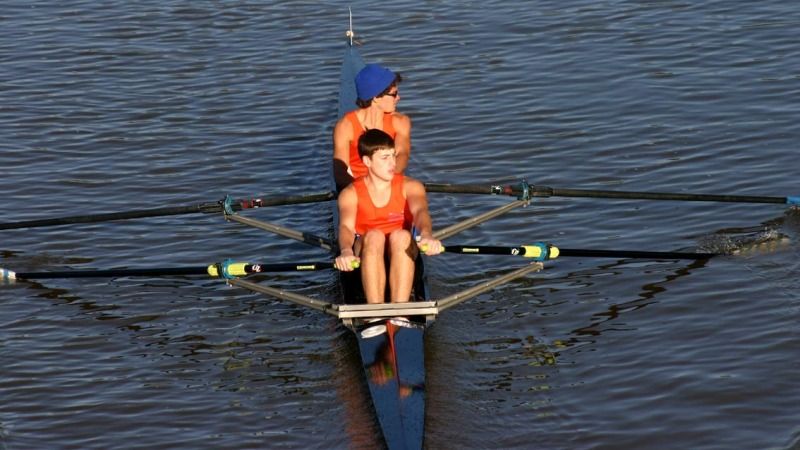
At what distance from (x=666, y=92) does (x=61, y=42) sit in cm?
935

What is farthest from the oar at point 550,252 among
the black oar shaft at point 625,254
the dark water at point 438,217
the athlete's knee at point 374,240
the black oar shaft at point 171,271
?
the black oar shaft at point 171,271

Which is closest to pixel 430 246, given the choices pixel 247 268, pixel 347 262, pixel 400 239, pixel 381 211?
pixel 400 239

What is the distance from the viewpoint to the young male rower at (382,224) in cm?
905

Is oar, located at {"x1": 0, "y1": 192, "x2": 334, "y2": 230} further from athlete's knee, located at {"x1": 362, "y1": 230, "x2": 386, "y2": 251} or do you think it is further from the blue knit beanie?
athlete's knee, located at {"x1": 362, "y1": 230, "x2": 386, "y2": 251}

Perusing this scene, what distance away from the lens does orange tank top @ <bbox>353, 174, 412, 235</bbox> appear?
9.48 metres

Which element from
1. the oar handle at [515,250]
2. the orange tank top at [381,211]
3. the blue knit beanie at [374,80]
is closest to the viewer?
the orange tank top at [381,211]

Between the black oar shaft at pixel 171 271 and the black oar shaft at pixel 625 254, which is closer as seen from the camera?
the black oar shaft at pixel 171 271

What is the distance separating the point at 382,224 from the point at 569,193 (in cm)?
208

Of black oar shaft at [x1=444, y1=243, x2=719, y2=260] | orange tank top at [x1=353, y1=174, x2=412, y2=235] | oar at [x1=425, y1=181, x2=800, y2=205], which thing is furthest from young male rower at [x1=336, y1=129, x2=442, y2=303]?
oar at [x1=425, y1=181, x2=800, y2=205]

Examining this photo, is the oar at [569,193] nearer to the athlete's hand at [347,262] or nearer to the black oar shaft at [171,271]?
the black oar shaft at [171,271]

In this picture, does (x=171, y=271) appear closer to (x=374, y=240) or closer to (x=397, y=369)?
(x=374, y=240)

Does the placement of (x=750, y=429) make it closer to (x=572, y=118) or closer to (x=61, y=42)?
(x=572, y=118)

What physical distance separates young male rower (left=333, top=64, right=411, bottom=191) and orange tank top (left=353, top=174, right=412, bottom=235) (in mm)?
1261

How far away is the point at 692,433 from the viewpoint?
8.21 m
